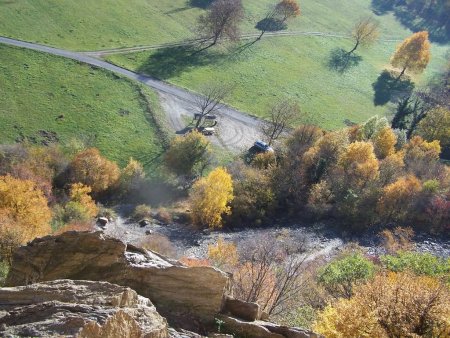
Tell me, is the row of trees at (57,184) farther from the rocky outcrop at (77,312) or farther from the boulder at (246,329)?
the rocky outcrop at (77,312)

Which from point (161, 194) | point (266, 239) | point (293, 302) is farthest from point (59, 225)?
point (293, 302)

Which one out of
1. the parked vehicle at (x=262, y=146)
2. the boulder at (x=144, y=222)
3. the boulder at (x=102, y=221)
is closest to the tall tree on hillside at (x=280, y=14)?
the parked vehicle at (x=262, y=146)

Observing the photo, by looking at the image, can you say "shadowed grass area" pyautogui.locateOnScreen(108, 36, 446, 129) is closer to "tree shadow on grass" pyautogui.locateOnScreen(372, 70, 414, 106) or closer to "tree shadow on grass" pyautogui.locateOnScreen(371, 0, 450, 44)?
"tree shadow on grass" pyautogui.locateOnScreen(372, 70, 414, 106)

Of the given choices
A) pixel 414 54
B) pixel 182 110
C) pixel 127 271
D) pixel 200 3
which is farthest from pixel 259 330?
pixel 414 54

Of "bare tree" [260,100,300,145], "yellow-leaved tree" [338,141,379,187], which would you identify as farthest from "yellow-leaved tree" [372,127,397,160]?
"bare tree" [260,100,300,145]

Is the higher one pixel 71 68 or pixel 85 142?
pixel 71 68

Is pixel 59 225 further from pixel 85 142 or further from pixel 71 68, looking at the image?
pixel 71 68
